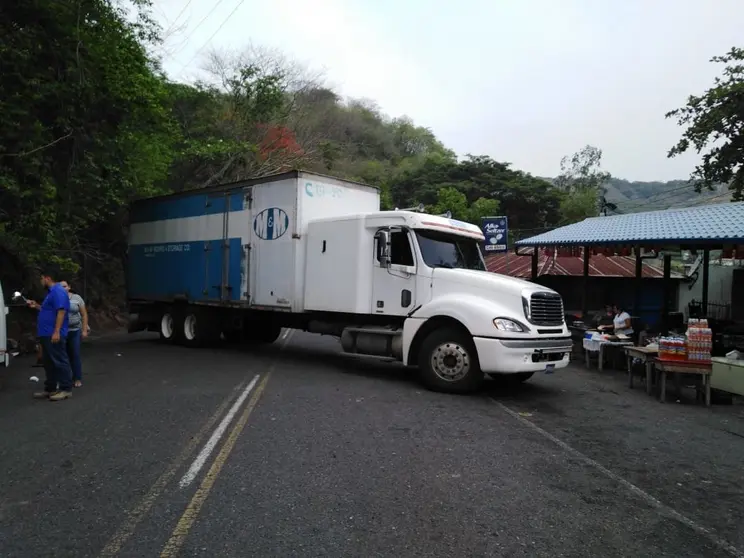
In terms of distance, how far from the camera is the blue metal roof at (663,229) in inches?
444

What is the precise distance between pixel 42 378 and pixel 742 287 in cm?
1955

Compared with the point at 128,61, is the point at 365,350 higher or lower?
lower

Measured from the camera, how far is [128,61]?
1359 cm

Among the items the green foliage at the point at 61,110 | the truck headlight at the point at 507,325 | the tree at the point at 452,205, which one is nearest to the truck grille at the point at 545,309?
the truck headlight at the point at 507,325

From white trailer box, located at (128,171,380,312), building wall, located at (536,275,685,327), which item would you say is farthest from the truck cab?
building wall, located at (536,275,685,327)

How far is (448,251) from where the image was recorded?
380 inches

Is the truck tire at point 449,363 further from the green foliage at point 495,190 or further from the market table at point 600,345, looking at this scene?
the green foliage at point 495,190

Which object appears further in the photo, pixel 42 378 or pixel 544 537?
pixel 42 378

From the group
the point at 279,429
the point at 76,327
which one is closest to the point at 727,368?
the point at 279,429

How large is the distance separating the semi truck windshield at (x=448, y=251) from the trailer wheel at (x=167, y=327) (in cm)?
752

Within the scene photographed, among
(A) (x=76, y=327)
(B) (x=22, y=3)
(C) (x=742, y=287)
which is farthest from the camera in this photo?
(C) (x=742, y=287)

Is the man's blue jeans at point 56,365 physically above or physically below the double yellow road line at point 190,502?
above

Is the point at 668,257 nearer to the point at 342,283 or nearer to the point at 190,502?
the point at 342,283

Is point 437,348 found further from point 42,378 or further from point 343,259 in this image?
point 42,378
